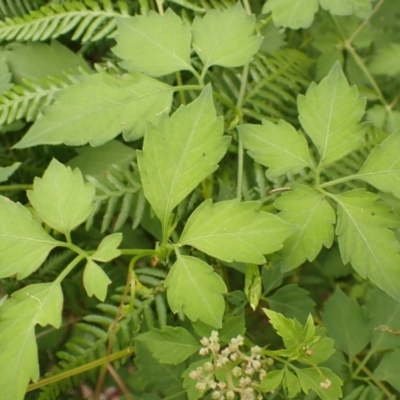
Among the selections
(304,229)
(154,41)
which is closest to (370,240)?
(304,229)

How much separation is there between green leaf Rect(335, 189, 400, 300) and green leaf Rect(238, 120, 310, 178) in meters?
0.11

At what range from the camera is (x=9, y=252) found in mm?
807

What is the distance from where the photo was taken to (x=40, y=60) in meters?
1.15

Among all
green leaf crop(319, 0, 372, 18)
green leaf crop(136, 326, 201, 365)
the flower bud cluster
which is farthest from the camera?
green leaf crop(319, 0, 372, 18)

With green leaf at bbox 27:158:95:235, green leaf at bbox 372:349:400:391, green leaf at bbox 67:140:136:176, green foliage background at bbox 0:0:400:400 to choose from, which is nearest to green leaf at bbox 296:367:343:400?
green foliage background at bbox 0:0:400:400

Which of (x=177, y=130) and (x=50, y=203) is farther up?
(x=177, y=130)

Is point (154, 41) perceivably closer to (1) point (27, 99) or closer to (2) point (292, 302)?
(1) point (27, 99)

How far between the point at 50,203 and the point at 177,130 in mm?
258

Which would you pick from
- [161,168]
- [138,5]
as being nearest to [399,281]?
[161,168]

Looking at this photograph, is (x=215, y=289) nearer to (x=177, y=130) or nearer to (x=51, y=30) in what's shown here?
(x=177, y=130)

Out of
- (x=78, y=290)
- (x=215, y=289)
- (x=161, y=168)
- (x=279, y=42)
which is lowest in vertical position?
(x=78, y=290)

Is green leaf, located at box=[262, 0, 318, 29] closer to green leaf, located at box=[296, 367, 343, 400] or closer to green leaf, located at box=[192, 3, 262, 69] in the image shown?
green leaf, located at box=[192, 3, 262, 69]

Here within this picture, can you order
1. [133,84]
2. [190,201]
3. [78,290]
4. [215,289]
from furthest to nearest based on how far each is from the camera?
[78,290] < [190,201] < [133,84] < [215,289]

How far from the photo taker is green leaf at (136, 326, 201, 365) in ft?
2.84
